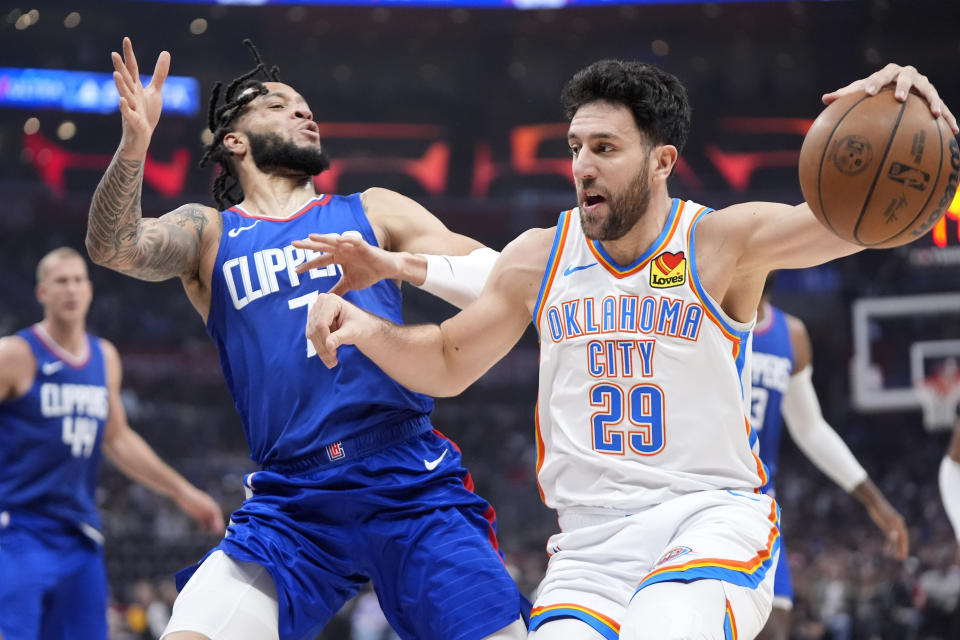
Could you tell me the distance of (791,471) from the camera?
48.4 feet

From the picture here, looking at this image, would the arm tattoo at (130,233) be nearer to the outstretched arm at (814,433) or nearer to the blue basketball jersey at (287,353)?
the blue basketball jersey at (287,353)

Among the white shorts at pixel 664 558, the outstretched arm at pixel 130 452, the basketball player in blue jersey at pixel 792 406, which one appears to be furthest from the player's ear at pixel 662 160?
the outstretched arm at pixel 130 452

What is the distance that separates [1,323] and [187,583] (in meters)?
12.7

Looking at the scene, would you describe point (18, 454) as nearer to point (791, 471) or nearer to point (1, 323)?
point (1, 323)

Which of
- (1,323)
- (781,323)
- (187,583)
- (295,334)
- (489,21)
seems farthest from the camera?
(489,21)

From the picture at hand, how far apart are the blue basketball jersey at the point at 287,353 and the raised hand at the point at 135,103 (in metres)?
0.45

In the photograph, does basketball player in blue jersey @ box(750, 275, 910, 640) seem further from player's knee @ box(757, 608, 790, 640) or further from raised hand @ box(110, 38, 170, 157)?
raised hand @ box(110, 38, 170, 157)

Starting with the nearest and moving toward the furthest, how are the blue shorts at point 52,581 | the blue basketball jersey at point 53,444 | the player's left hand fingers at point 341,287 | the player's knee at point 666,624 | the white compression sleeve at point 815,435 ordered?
the player's knee at point 666,624 < the player's left hand fingers at point 341,287 < the blue shorts at point 52,581 < the blue basketball jersey at point 53,444 < the white compression sleeve at point 815,435

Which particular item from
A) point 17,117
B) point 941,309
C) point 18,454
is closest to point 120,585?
point 17,117

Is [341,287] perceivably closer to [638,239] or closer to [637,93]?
[638,239]

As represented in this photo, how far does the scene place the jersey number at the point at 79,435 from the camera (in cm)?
559

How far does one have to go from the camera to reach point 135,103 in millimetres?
3324

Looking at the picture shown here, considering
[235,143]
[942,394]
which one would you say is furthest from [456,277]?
[942,394]

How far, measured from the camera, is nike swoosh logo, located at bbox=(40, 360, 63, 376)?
565 centimetres
